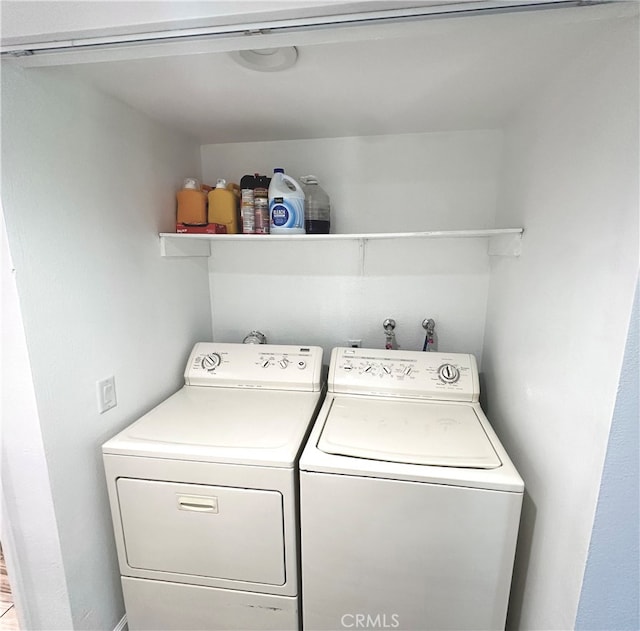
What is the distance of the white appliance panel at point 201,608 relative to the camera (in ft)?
4.31

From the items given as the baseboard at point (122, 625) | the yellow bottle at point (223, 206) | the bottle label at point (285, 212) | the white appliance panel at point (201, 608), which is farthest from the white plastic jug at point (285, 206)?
the baseboard at point (122, 625)

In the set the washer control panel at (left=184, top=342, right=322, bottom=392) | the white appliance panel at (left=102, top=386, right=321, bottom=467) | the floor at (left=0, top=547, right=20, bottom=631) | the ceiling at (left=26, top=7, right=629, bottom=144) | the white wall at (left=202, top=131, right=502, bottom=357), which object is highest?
the ceiling at (left=26, top=7, right=629, bottom=144)

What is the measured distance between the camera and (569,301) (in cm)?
101

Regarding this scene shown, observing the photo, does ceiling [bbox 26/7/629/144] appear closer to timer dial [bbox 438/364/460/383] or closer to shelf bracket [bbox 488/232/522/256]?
shelf bracket [bbox 488/232/522/256]

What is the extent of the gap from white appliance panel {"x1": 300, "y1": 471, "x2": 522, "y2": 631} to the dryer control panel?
0.59 meters

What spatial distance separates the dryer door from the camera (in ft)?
4.06

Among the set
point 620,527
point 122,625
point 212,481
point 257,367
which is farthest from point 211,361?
point 620,527

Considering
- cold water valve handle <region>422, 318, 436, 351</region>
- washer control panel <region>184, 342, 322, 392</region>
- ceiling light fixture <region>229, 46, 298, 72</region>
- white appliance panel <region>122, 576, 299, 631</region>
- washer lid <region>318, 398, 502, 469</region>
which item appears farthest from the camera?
cold water valve handle <region>422, 318, 436, 351</region>

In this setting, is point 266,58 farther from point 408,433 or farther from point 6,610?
point 6,610

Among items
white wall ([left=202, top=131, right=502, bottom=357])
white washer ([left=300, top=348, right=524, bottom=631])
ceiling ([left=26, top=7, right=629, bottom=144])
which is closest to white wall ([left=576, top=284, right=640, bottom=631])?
white washer ([left=300, top=348, right=524, bottom=631])

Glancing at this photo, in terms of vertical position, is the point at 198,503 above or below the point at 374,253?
below

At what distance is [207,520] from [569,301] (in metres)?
1.37

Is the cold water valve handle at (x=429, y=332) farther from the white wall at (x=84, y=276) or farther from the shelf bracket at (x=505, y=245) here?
the white wall at (x=84, y=276)

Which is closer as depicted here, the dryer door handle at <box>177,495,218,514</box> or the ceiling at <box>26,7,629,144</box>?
the ceiling at <box>26,7,629,144</box>
